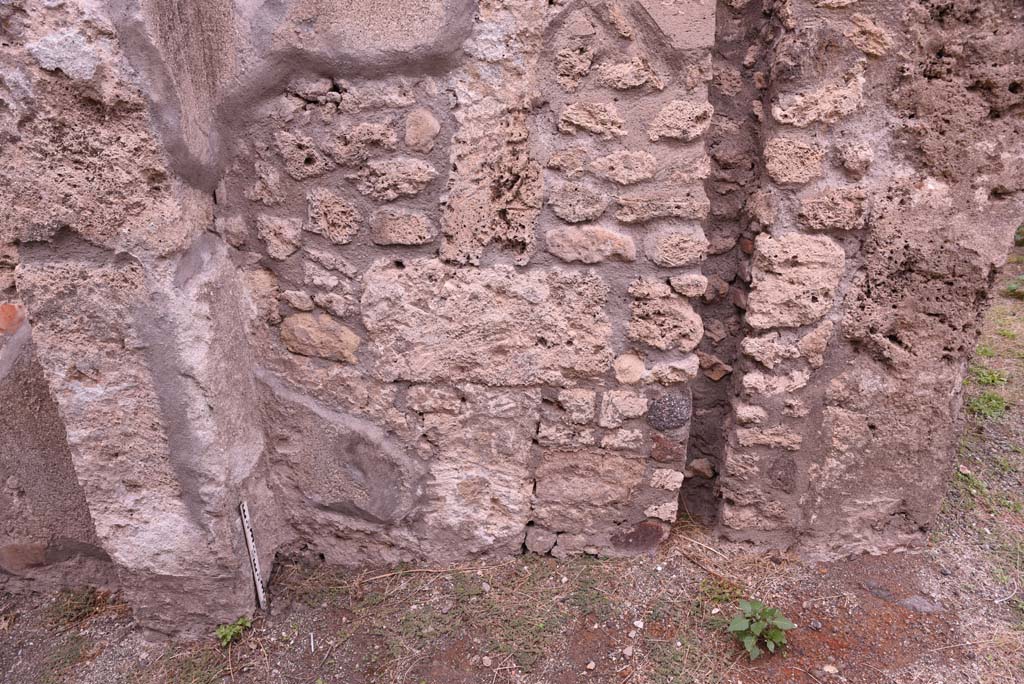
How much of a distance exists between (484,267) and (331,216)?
17.4 inches

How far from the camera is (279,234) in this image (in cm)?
188

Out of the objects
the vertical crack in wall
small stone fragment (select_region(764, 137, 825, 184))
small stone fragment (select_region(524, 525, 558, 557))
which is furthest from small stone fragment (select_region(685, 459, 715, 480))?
small stone fragment (select_region(764, 137, 825, 184))

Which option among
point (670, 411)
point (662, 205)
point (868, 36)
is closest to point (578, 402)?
point (670, 411)

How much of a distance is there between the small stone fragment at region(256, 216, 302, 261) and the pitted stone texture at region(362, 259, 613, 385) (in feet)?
0.74

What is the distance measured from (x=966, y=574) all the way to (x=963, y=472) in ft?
1.76

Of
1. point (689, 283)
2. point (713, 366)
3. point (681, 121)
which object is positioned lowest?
point (713, 366)

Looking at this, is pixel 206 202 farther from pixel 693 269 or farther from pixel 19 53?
pixel 693 269

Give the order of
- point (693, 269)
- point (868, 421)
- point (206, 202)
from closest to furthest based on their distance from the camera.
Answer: point (206, 202) < point (693, 269) < point (868, 421)

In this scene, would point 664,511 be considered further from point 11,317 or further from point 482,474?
point 11,317

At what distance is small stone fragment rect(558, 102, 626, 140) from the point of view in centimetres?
178

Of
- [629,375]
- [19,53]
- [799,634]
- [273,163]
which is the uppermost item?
[19,53]

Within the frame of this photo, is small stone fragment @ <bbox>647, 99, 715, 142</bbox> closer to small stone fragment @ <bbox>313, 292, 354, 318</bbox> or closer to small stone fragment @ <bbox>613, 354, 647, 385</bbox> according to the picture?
small stone fragment @ <bbox>613, 354, 647, 385</bbox>

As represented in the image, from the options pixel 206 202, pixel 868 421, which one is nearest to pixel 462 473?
pixel 206 202

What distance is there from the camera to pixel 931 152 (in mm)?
1827
